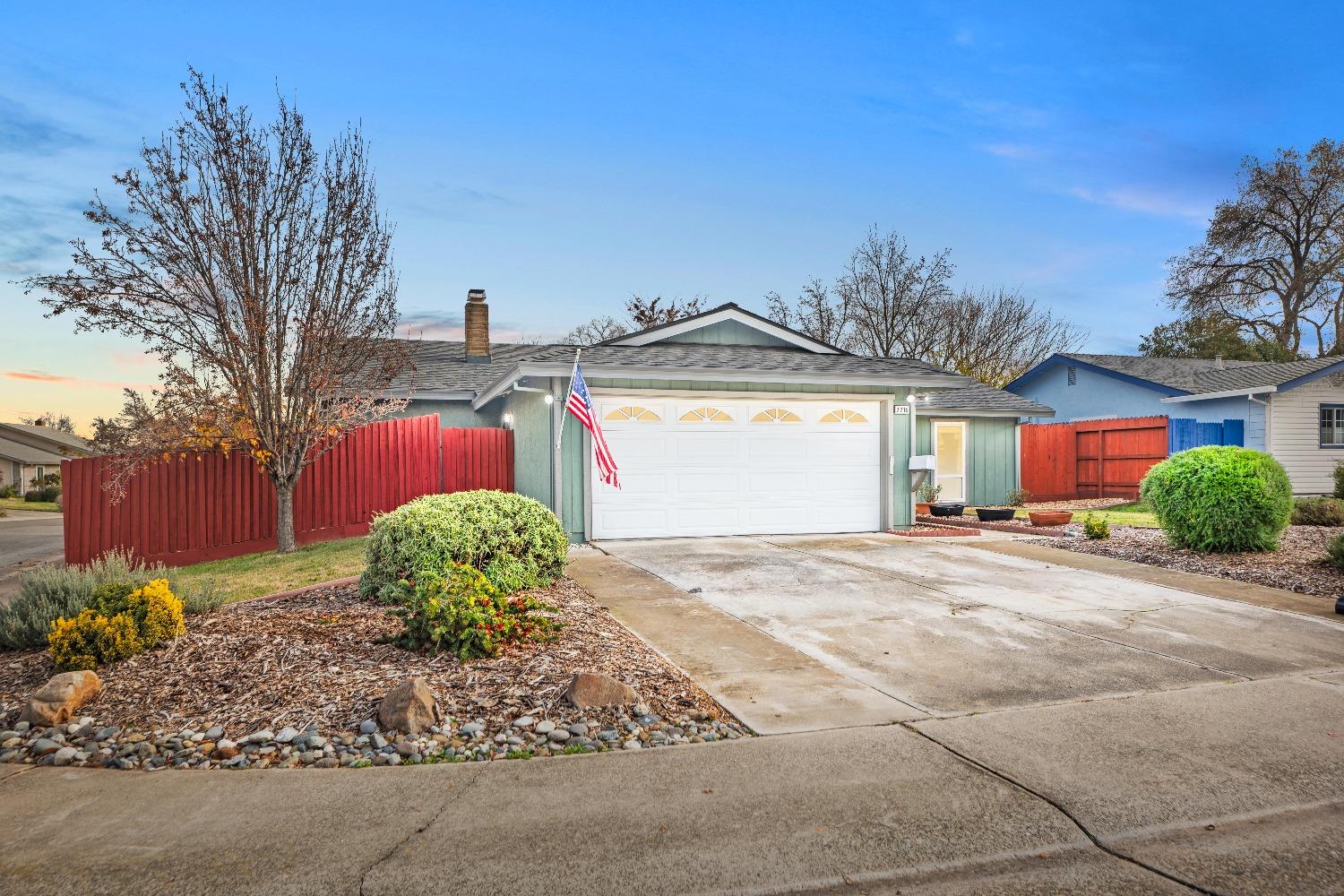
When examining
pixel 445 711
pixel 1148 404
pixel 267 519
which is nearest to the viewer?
pixel 445 711

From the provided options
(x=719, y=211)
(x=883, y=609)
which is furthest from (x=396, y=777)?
(x=719, y=211)

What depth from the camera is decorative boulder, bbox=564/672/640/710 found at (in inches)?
158

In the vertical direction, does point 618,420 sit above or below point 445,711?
above

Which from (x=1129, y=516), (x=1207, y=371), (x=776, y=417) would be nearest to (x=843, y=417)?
(x=776, y=417)

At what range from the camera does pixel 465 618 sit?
4.70 m

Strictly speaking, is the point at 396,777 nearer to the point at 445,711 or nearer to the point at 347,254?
the point at 445,711

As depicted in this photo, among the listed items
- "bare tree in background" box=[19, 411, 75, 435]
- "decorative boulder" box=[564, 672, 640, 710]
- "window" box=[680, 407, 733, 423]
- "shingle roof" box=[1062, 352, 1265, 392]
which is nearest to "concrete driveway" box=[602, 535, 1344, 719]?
"decorative boulder" box=[564, 672, 640, 710]

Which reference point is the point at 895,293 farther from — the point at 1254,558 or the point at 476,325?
the point at 1254,558

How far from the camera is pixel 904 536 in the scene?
11852 mm

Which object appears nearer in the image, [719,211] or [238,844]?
[238,844]

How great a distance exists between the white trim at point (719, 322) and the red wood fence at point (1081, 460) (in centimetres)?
784

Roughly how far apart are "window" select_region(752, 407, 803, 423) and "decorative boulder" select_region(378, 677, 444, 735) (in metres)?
8.64

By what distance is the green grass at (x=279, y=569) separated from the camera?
7.28 metres

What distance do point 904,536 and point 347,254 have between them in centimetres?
927
